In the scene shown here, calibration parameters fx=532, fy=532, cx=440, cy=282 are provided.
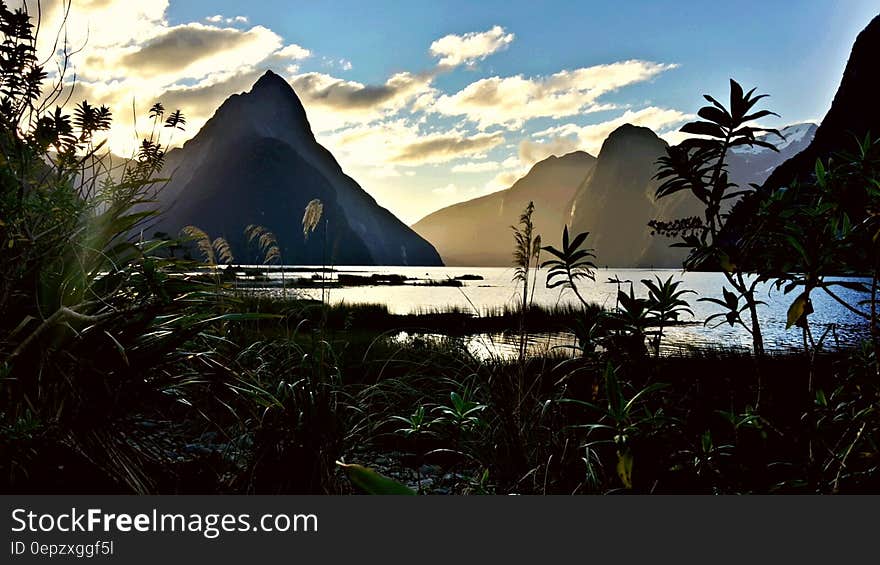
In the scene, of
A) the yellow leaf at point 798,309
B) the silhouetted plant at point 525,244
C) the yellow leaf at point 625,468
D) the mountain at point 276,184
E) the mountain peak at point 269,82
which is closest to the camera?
the yellow leaf at point 625,468

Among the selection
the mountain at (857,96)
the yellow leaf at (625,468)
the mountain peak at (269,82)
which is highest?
the mountain peak at (269,82)

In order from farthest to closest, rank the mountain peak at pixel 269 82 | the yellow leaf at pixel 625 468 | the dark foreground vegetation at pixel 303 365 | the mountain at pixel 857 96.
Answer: the mountain peak at pixel 269 82, the mountain at pixel 857 96, the dark foreground vegetation at pixel 303 365, the yellow leaf at pixel 625 468

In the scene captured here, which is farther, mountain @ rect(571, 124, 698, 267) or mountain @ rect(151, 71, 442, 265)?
mountain @ rect(571, 124, 698, 267)

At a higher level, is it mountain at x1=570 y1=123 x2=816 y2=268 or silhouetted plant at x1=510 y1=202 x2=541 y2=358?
mountain at x1=570 y1=123 x2=816 y2=268

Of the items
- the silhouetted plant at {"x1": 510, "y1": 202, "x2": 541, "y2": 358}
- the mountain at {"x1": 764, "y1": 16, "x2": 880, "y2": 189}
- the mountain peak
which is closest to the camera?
the silhouetted plant at {"x1": 510, "y1": 202, "x2": 541, "y2": 358}

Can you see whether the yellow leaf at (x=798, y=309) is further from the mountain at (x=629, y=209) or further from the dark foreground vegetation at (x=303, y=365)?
the mountain at (x=629, y=209)

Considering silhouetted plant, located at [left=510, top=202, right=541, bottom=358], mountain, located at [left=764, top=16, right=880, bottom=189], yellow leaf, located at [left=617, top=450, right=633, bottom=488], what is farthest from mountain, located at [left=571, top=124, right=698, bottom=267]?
yellow leaf, located at [left=617, top=450, right=633, bottom=488]

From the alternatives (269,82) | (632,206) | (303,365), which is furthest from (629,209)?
(303,365)

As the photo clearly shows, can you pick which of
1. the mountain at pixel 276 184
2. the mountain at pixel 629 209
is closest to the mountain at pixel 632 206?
the mountain at pixel 629 209

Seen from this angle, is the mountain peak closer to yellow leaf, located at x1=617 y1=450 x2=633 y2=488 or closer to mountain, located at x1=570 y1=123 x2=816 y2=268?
mountain, located at x1=570 y1=123 x2=816 y2=268

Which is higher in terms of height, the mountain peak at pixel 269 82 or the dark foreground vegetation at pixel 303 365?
the mountain peak at pixel 269 82
